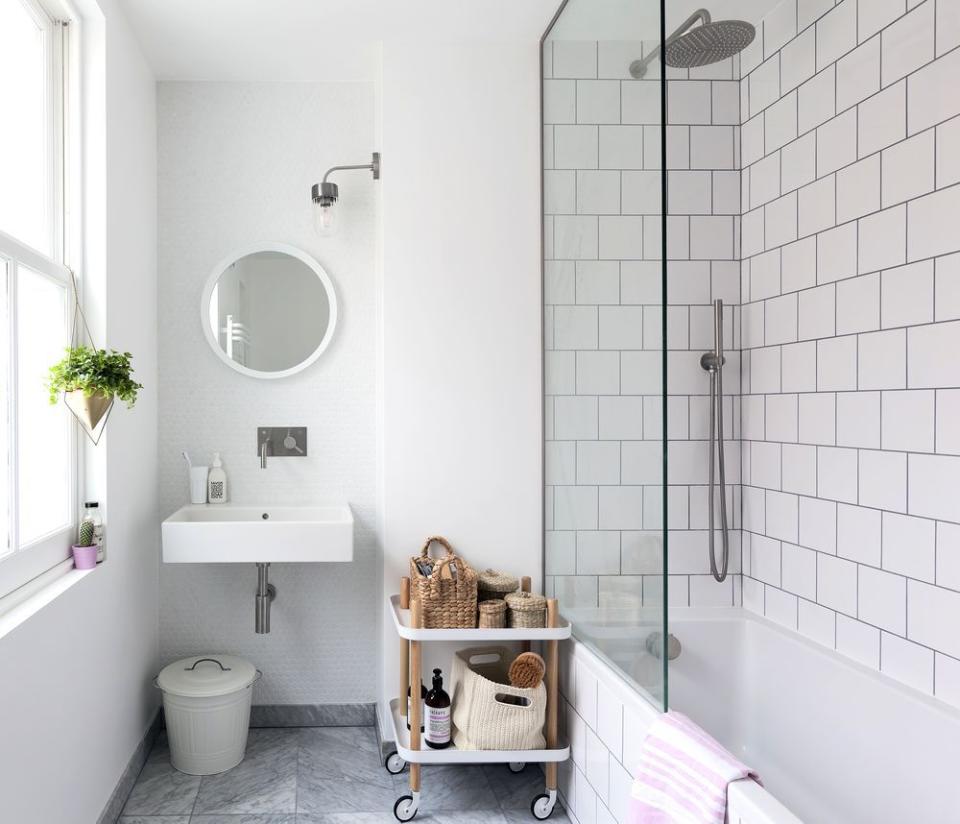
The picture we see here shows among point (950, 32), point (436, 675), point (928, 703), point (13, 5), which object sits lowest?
point (436, 675)

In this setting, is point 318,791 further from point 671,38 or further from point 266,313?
point 671,38

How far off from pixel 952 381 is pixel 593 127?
1115 mm

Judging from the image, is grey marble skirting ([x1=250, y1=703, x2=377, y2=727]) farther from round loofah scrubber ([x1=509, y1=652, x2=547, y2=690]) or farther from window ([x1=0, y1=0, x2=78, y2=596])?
window ([x1=0, y1=0, x2=78, y2=596])

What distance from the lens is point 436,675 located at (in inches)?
89.4

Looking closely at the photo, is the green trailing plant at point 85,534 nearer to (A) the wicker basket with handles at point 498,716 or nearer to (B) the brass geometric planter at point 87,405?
(B) the brass geometric planter at point 87,405

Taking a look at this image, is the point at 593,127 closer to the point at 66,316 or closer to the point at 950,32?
the point at 950,32

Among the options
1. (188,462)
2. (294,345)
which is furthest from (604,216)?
(188,462)

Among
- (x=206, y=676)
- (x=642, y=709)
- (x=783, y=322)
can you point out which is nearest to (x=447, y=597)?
(x=642, y=709)

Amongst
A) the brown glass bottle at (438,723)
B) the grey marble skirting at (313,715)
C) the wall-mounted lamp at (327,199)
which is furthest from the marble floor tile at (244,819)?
the wall-mounted lamp at (327,199)

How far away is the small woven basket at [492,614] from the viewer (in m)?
2.27

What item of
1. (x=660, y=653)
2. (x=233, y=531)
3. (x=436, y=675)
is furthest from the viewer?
(x=233, y=531)

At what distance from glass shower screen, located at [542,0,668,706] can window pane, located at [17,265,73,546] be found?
1.45m

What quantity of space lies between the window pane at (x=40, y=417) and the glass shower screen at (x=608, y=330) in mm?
1452

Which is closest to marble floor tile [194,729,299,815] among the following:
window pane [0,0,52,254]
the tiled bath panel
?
the tiled bath panel
